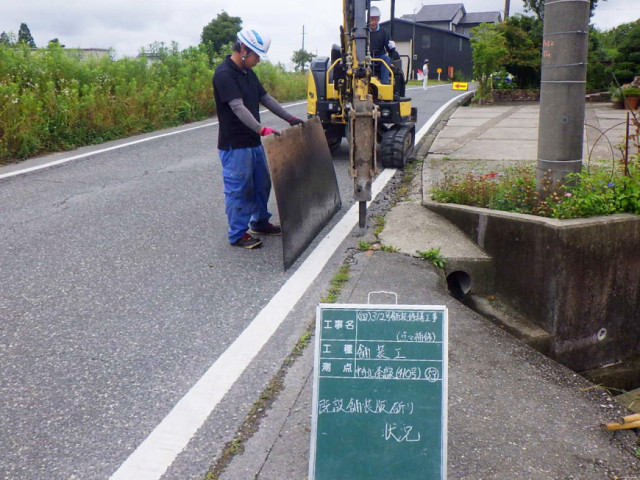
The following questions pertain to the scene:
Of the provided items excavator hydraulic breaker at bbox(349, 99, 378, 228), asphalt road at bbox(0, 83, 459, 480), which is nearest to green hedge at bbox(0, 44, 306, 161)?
asphalt road at bbox(0, 83, 459, 480)

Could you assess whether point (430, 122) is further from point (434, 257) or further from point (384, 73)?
point (434, 257)

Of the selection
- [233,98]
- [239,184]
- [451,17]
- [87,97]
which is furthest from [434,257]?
[451,17]

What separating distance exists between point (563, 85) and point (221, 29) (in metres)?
55.0

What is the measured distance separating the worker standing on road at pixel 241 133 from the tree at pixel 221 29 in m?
52.4

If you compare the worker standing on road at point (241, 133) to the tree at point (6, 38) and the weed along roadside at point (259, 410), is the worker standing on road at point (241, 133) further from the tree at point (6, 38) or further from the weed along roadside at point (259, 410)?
the tree at point (6, 38)

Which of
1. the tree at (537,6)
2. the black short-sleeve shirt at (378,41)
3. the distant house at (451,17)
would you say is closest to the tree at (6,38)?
the black short-sleeve shirt at (378,41)

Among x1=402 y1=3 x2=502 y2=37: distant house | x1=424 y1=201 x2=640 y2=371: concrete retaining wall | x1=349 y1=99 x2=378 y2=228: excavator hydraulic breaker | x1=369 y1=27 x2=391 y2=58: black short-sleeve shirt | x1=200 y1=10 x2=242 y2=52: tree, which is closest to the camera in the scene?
x1=424 y1=201 x2=640 y2=371: concrete retaining wall

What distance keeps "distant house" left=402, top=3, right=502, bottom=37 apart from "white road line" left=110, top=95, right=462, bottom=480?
7255 centimetres

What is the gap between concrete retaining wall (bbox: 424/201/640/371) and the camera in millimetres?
5016

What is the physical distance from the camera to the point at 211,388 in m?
3.41

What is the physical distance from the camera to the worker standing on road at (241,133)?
5.45 meters

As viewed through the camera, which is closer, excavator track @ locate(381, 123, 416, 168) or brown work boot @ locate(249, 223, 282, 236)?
brown work boot @ locate(249, 223, 282, 236)

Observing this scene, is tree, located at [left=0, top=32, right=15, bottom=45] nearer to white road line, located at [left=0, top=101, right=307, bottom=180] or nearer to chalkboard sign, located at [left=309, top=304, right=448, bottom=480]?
white road line, located at [left=0, top=101, right=307, bottom=180]

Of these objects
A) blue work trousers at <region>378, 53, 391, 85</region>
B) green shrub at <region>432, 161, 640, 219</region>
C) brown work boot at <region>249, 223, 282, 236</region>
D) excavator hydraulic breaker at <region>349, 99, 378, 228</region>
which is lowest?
brown work boot at <region>249, 223, 282, 236</region>
